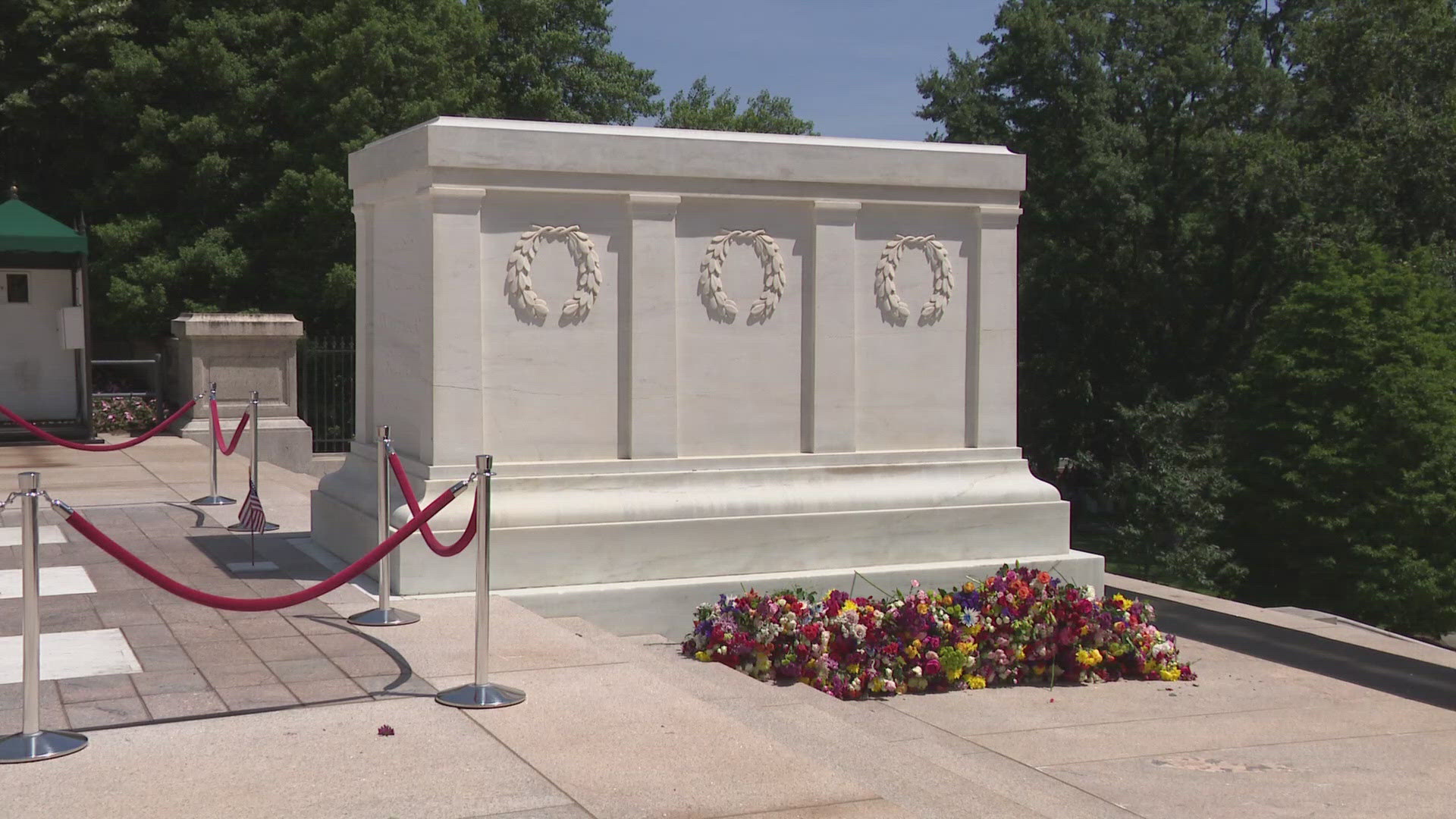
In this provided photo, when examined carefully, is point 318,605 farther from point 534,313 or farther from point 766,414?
point 766,414

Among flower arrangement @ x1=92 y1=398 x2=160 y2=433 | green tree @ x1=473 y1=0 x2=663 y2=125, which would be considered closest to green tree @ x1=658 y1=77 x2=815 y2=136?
green tree @ x1=473 y1=0 x2=663 y2=125

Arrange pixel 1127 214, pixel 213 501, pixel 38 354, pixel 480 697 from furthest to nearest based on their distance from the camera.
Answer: pixel 1127 214
pixel 38 354
pixel 213 501
pixel 480 697

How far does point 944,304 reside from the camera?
397 inches

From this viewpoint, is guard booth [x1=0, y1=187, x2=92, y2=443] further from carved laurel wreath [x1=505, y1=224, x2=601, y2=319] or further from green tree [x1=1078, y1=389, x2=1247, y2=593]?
green tree [x1=1078, y1=389, x2=1247, y2=593]

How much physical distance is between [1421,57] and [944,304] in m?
27.1

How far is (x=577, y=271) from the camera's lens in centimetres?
888

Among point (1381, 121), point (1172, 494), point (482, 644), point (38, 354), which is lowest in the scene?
point (1172, 494)

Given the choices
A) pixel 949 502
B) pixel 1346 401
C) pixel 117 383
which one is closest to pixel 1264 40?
pixel 1346 401

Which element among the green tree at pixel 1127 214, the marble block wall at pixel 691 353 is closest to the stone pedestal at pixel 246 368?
the marble block wall at pixel 691 353

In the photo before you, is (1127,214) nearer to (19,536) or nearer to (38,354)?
(38,354)

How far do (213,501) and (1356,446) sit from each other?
21.4 meters

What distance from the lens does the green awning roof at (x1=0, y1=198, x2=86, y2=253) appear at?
54.5ft

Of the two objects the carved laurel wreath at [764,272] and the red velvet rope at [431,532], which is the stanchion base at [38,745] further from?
the carved laurel wreath at [764,272]

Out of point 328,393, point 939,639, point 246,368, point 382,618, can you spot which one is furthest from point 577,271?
point 328,393
